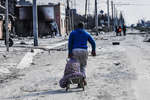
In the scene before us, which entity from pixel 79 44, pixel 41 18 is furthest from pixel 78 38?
pixel 41 18

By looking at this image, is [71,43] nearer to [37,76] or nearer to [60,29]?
[37,76]

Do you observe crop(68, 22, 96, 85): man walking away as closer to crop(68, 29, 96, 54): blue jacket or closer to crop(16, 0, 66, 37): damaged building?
crop(68, 29, 96, 54): blue jacket

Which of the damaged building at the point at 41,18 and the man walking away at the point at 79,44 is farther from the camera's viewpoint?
the damaged building at the point at 41,18

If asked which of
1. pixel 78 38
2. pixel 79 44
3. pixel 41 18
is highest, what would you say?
pixel 41 18

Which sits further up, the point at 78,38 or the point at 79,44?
the point at 78,38

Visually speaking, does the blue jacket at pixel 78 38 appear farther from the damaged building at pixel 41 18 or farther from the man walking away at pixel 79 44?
the damaged building at pixel 41 18

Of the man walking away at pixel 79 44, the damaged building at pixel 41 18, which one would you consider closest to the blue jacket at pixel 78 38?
the man walking away at pixel 79 44

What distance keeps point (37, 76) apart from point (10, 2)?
50.2 metres

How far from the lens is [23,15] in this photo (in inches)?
2494

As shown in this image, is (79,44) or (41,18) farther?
(41,18)

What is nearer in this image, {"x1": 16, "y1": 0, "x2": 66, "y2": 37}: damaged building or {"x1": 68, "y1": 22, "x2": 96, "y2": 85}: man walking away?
{"x1": 68, "y1": 22, "x2": 96, "y2": 85}: man walking away

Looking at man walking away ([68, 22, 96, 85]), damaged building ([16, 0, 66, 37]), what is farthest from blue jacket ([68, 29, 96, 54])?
damaged building ([16, 0, 66, 37])

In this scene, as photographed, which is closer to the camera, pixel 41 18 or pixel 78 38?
pixel 78 38

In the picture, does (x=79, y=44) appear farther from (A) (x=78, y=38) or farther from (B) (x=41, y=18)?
(B) (x=41, y=18)
